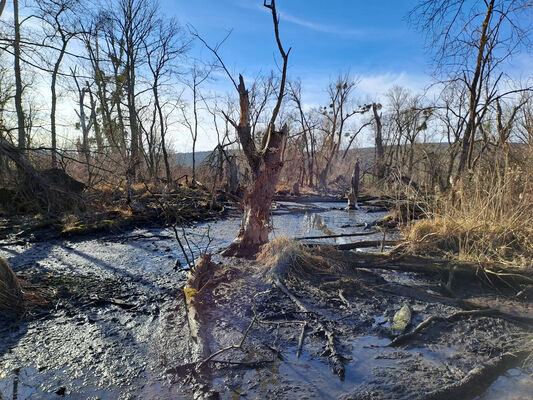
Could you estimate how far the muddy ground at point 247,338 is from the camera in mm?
3109

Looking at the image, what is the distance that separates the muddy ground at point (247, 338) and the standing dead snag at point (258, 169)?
0.97 m

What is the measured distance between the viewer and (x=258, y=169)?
23.6 feet

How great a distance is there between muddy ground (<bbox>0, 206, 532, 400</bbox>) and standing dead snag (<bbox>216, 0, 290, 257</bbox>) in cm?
97

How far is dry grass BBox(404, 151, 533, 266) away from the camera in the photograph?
5801 millimetres

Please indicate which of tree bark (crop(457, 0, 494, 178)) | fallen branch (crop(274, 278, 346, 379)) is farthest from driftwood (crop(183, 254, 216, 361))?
tree bark (crop(457, 0, 494, 178))

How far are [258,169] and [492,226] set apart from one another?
4.49 metres

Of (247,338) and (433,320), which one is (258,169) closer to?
(247,338)

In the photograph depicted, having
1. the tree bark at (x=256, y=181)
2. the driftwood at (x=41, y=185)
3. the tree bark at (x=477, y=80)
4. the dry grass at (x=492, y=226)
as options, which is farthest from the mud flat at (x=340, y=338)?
the tree bark at (x=477, y=80)

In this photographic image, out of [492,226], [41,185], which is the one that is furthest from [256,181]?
[492,226]

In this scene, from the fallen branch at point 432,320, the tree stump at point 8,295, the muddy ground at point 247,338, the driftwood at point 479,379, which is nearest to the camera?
the driftwood at point 479,379

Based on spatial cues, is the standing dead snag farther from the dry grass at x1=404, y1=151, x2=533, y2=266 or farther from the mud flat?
the dry grass at x1=404, y1=151, x2=533, y2=266

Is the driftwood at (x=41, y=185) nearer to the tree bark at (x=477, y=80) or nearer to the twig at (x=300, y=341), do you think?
the twig at (x=300, y=341)

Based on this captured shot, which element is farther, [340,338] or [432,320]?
[432,320]

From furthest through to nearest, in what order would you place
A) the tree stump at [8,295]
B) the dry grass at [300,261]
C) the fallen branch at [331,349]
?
the dry grass at [300,261] < the tree stump at [8,295] < the fallen branch at [331,349]
